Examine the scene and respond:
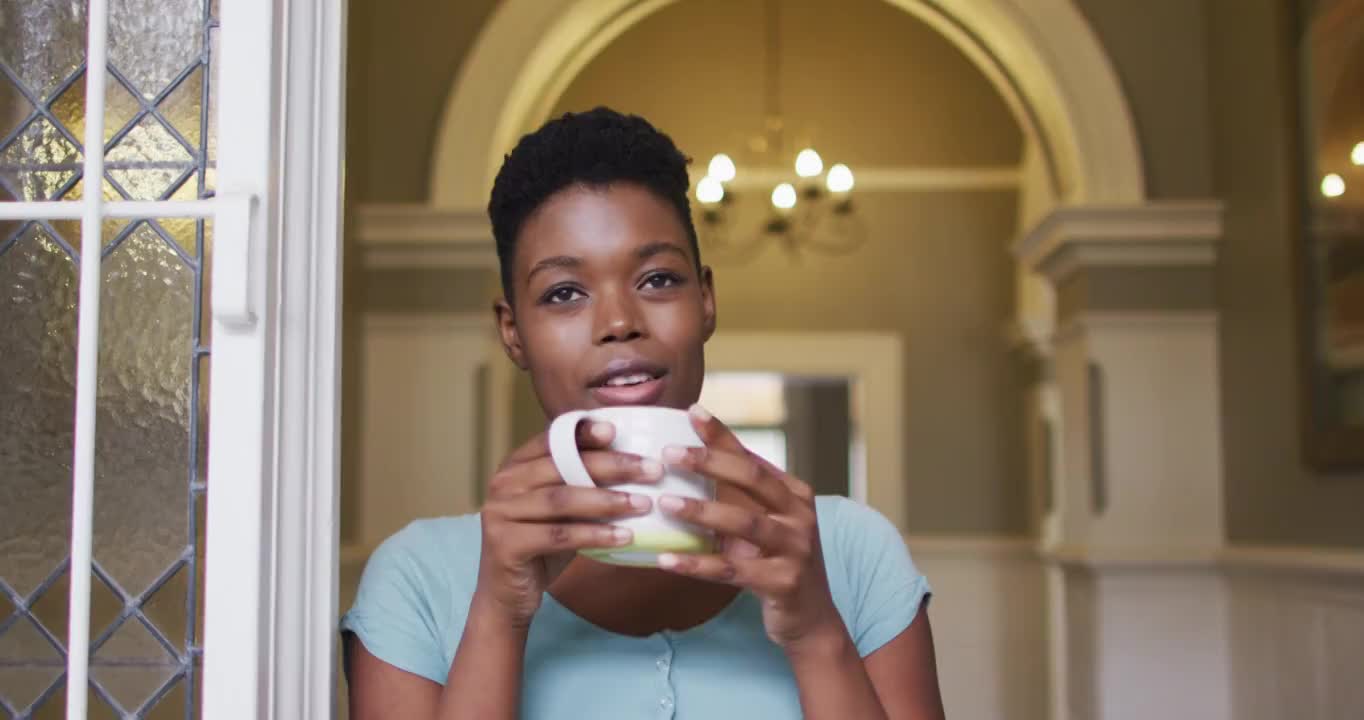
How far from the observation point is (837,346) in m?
6.68

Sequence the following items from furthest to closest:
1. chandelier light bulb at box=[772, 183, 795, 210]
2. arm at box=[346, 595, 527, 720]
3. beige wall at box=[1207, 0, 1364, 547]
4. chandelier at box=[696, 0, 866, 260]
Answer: chandelier at box=[696, 0, 866, 260], chandelier light bulb at box=[772, 183, 795, 210], beige wall at box=[1207, 0, 1364, 547], arm at box=[346, 595, 527, 720]

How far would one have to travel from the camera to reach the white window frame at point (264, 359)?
3.17 feet

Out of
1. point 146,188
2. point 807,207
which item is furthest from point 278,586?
point 807,207

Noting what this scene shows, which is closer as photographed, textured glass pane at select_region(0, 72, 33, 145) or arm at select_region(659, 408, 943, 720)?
arm at select_region(659, 408, 943, 720)

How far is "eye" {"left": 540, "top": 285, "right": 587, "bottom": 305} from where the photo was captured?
102cm

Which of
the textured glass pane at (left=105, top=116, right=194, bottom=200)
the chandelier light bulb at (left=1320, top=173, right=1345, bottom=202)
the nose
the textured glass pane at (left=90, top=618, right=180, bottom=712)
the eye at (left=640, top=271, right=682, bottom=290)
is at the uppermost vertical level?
the chandelier light bulb at (left=1320, top=173, right=1345, bottom=202)

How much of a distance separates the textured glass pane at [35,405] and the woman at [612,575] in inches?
9.2

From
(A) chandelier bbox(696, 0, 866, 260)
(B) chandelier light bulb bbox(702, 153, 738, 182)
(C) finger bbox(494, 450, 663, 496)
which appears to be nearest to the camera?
(C) finger bbox(494, 450, 663, 496)

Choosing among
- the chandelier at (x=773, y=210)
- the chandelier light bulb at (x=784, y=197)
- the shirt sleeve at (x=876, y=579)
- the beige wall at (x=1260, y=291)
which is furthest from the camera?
the chandelier at (x=773, y=210)

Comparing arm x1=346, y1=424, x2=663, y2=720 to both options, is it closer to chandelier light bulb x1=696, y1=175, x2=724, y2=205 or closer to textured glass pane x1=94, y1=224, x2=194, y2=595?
textured glass pane x1=94, y1=224, x2=194, y2=595

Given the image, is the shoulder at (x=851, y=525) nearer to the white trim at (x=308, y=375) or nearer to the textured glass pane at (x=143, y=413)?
the white trim at (x=308, y=375)

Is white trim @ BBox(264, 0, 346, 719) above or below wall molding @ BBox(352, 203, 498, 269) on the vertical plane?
below

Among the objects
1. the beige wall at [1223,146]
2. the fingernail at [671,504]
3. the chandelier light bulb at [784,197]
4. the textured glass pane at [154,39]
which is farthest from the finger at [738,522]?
the chandelier light bulb at [784,197]

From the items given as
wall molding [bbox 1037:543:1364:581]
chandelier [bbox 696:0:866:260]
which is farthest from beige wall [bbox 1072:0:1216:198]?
chandelier [bbox 696:0:866:260]
